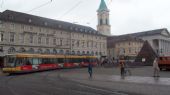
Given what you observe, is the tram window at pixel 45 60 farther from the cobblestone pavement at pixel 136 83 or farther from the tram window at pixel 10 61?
the cobblestone pavement at pixel 136 83

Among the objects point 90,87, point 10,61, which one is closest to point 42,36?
point 10,61

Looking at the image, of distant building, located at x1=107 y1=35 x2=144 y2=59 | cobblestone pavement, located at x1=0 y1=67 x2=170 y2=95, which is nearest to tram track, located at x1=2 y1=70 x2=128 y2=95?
cobblestone pavement, located at x1=0 y1=67 x2=170 y2=95

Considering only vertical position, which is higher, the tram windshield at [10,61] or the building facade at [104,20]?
the building facade at [104,20]

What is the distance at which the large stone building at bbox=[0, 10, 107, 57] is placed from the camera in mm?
62969

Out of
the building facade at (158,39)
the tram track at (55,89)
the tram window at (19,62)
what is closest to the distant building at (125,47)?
the building facade at (158,39)

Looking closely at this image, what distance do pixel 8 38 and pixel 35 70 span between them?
98.1 feet

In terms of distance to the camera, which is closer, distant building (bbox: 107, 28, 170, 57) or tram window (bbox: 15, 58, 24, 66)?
tram window (bbox: 15, 58, 24, 66)

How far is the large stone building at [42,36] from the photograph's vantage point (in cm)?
6297

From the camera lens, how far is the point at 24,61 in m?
33.1

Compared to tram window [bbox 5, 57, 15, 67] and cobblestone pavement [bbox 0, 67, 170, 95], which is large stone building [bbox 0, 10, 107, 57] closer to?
tram window [bbox 5, 57, 15, 67]

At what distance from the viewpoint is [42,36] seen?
7275cm

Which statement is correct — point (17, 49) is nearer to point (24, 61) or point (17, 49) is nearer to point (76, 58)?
point (76, 58)

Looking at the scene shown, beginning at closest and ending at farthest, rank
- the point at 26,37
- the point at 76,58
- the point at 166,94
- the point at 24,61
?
1. the point at 166,94
2. the point at 24,61
3. the point at 76,58
4. the point at 26,37

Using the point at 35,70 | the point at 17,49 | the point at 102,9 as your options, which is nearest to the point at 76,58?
the point at 35,70
